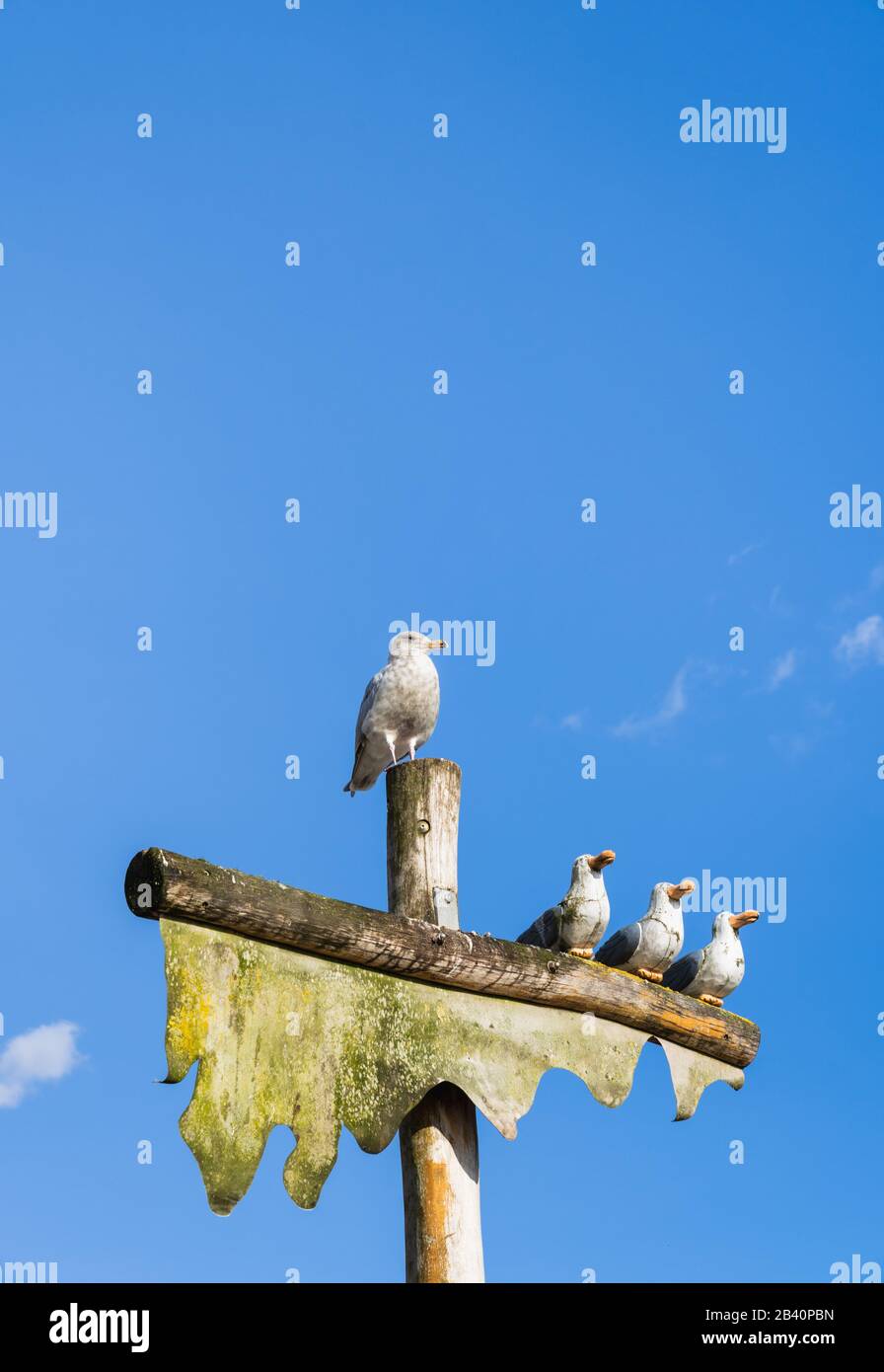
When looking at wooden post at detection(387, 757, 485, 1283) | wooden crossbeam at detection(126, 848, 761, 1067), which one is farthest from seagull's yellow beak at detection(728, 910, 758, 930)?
wooden post at detection(387, 757, 485, 1283)

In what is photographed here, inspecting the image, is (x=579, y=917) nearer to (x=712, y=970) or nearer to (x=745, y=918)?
(x=712, y=970)

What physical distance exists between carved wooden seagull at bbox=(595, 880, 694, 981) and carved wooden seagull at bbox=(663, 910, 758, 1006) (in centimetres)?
22

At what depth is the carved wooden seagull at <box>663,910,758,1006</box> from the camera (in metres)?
8.00

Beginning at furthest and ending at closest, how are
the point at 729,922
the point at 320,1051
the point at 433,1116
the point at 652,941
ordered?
the point at 729,922, the point at 652,941, the point at 433,1116, the point at 320,1051

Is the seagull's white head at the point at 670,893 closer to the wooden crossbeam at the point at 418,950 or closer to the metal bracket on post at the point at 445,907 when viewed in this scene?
the wooden crossbeam at the point at 418,950

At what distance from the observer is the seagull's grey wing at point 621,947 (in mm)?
7668

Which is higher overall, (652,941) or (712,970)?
(652,941)

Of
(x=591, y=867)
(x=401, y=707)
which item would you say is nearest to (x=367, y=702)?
(x=401, y=707)

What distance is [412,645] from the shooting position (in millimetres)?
8359

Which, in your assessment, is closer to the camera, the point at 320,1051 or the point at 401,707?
the point at 320,1051

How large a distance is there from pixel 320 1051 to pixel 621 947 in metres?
2.28

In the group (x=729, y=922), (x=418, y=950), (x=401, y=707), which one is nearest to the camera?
(x=418, y=950)
